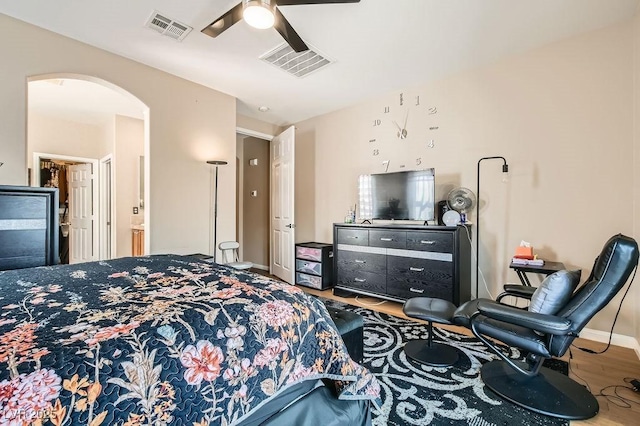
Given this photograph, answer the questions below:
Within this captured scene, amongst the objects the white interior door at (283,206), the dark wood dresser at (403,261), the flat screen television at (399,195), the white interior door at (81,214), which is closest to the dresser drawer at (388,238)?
the dark wood dresser at (403,261)

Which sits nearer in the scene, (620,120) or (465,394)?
(465,394)

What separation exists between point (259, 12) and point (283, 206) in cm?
318

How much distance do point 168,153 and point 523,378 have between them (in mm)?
3952

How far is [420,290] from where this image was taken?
3.25m

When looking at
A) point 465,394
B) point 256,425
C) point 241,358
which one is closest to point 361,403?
point 256,425

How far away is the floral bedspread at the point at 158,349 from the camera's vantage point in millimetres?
694

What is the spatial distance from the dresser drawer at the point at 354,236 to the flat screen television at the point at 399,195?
305 mm

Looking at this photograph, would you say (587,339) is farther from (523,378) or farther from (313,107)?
(313,107)

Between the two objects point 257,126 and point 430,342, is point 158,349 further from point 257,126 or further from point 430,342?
point 257,126

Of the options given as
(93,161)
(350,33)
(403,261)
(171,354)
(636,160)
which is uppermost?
(350,33)

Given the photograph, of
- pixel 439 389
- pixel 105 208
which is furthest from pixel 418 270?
pixel 105 208

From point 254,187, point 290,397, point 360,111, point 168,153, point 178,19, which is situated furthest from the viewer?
point 254,187

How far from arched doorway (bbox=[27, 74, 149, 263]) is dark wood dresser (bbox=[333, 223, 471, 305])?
11.1 ft

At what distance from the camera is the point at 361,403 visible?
4.39 ft
